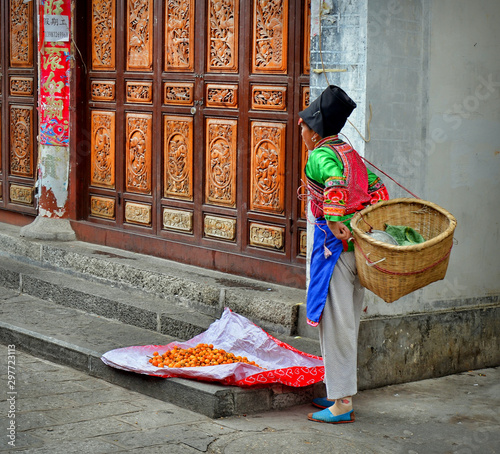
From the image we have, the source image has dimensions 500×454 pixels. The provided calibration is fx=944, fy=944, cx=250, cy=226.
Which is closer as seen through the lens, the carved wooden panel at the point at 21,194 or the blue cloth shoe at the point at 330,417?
the blue cloth shoe at the point at 330,417

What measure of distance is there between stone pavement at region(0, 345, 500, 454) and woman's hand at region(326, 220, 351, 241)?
110 cm

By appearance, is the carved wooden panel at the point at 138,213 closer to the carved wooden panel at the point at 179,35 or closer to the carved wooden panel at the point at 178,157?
the carved wooden panel at the point at 178,157

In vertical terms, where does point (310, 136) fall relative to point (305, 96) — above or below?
below

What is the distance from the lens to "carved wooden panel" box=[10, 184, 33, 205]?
9.88 m

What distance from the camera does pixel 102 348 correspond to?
6500 mm

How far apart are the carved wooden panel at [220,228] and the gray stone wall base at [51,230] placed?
1.87 meters

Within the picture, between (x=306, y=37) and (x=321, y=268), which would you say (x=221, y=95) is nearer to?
(x=306, y=37)

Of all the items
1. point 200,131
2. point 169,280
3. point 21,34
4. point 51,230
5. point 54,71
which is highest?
point 21,34

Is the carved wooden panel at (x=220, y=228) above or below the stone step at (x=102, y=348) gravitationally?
above

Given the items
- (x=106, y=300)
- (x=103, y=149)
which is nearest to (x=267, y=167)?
(x=106, y=300)

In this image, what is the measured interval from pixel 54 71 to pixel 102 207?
1.38 metres

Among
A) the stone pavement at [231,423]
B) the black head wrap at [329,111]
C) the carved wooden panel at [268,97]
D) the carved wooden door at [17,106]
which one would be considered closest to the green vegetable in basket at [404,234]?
the black head wrap at [329,111]

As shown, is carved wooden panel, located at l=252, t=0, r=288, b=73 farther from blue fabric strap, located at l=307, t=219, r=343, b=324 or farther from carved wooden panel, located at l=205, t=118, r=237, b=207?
blue fabric strap, located at l=307, t=219, r=343, b=324

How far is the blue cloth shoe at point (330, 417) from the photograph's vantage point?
17.7ft
